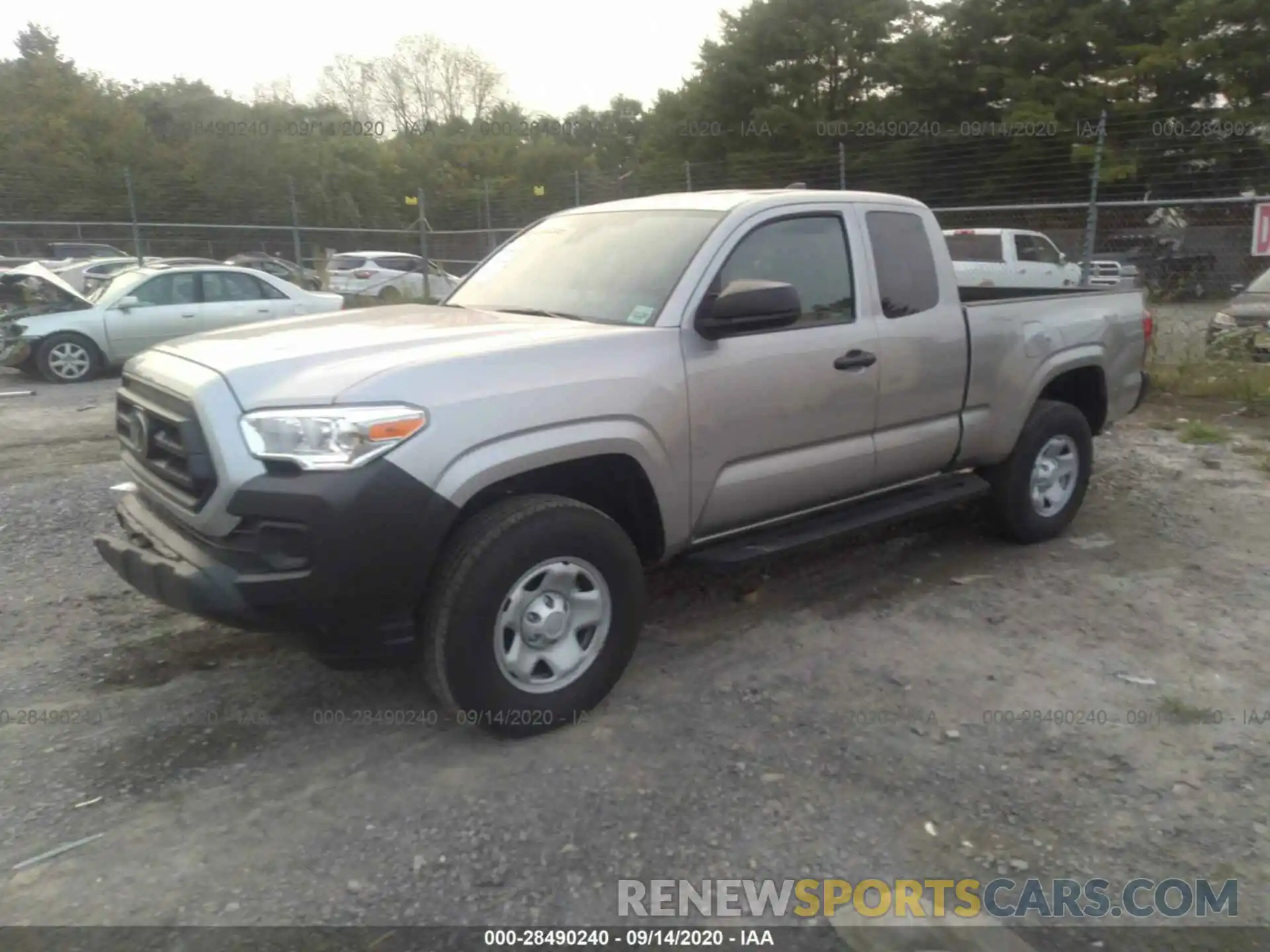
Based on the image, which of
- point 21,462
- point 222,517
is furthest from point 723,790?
point 21,462

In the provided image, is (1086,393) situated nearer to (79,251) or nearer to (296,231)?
(296,231)

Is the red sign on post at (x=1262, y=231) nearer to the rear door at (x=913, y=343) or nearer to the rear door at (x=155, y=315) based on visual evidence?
the rear door at (x=913, y=343)

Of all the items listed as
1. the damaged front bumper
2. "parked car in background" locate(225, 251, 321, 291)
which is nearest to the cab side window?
the damaged front bumper

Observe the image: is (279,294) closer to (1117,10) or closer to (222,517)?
(222,517)

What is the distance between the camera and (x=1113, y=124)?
25641 millimetres

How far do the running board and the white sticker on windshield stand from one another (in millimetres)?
989

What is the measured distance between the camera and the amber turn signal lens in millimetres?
3137

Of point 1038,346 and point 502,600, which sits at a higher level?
point 1038,346

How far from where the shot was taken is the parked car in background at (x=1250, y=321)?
34.2ft

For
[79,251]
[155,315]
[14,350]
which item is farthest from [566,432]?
[79,251]

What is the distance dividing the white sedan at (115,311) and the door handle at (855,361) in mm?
10065

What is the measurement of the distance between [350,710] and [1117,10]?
3287 cm

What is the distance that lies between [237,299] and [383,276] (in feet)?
28.4

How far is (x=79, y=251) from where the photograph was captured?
2378 cm
